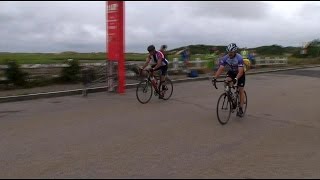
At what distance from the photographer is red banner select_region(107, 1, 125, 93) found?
53.9 feet

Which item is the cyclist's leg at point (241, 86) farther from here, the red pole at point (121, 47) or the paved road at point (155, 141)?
the red pole at point (121, 47)

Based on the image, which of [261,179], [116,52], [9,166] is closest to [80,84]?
[116,52]

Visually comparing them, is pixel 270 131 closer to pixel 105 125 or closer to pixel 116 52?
pixel 105 125

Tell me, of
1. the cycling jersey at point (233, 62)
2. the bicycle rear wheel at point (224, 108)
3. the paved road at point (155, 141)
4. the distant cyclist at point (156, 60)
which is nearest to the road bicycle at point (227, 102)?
the bicycle rear wheel at point (224, 108)

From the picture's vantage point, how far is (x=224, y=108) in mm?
10406

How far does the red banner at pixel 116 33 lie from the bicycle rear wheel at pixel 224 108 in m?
7.05

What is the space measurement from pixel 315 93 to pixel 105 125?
1084cm

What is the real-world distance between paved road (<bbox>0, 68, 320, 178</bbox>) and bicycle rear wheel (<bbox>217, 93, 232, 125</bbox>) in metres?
0.19

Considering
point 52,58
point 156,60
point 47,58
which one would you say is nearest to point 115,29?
point 156,60

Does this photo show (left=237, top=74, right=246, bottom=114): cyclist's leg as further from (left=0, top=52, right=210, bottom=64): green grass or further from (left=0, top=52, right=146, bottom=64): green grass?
(left=0, top=52, right=146, bottom=64): green grass

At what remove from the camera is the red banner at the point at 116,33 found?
53.9 ft

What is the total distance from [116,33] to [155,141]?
9.19 meters

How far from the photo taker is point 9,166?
646 centimetres

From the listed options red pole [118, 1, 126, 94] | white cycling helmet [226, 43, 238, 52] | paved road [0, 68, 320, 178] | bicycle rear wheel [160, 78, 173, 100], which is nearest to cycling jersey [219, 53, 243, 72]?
white cycling helmet [226, 43, 238, 52]
